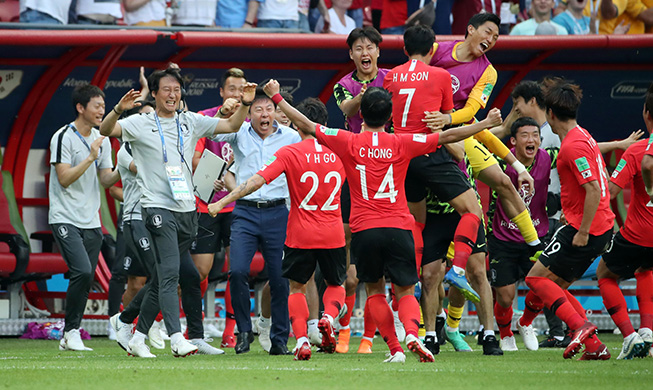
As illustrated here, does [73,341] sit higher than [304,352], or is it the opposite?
[304,352]

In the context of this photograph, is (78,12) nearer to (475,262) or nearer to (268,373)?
(475,262)

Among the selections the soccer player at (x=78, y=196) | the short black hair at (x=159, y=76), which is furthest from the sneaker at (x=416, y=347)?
the soccer player at (x=78, y=196)

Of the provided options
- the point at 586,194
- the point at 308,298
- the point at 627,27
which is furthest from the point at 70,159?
the point at 627,27

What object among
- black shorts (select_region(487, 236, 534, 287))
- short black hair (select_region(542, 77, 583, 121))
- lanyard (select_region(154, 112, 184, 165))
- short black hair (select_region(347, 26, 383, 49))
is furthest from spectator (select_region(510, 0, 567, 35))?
lanyard (select_region(154, 112, 184, 165))

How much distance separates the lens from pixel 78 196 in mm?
10023

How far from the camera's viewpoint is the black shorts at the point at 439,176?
27.6 ft

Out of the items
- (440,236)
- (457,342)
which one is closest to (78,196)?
(440,236)

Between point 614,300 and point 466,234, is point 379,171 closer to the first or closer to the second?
point 466,234

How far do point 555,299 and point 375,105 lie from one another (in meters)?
2.05

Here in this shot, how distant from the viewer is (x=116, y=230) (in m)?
12.7

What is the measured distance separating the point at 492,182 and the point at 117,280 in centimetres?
422

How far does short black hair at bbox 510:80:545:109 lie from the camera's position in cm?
1062

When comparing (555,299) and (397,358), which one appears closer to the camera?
(397,358)

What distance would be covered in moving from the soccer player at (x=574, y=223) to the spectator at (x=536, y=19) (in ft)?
19.3
